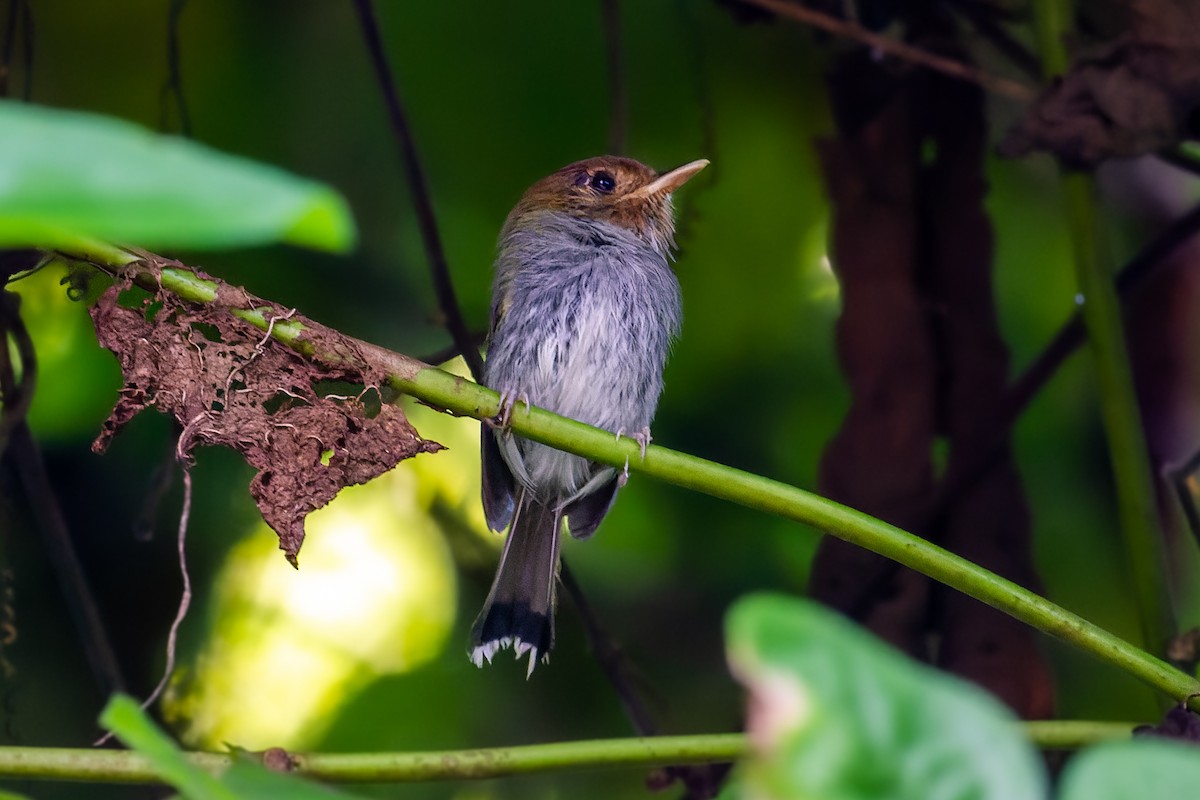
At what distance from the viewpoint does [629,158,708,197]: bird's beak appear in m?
3.26

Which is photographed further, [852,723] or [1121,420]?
[1121,420]

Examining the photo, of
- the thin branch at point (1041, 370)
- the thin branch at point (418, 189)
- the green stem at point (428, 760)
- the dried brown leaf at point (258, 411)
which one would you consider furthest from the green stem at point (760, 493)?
the thin branch at point (1041, 370)

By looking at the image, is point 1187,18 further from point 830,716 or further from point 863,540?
point 830,716

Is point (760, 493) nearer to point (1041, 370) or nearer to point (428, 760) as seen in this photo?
point (428, 760)

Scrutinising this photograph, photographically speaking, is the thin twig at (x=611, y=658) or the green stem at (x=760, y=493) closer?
the green stem at (x=760, y=493)

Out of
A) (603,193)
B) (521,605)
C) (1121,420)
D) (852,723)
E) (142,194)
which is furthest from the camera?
(603,193)

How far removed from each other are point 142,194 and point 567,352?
243 centimetres

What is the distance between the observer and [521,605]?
108 inches

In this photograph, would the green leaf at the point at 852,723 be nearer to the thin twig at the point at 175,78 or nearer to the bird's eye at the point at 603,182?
the bird's eye at the point at 603,182

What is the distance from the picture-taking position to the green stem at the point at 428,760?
1.67 meters

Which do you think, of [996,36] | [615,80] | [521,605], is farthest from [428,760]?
[996,36]

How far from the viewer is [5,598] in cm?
299

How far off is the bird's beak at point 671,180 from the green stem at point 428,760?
5.67 ft

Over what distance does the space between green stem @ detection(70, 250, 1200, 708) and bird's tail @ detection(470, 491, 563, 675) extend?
92 cm
